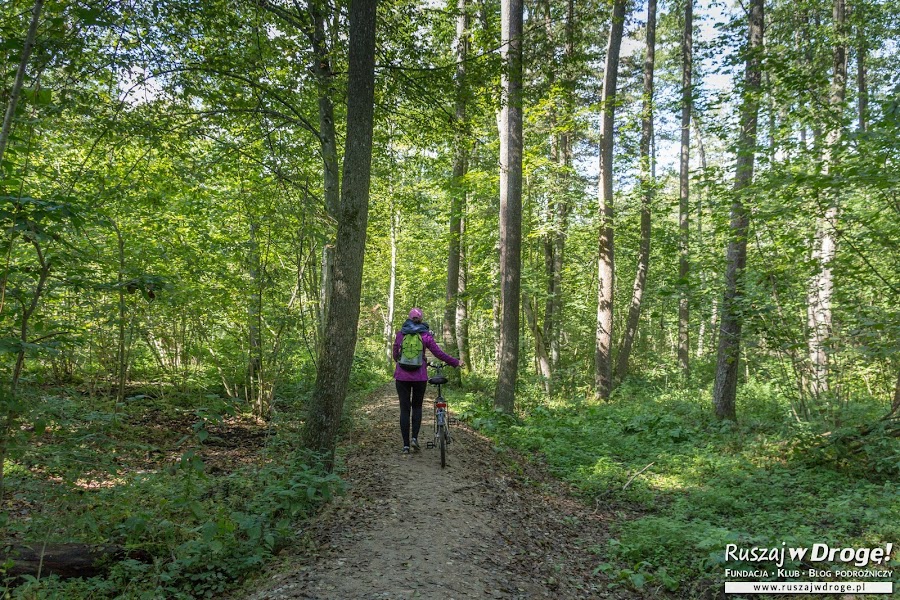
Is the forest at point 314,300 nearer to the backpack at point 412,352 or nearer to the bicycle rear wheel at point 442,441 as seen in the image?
the bicycle rear wheel at point 442,441

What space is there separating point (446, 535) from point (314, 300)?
19.4ft

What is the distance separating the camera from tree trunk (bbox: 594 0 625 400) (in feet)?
45.2

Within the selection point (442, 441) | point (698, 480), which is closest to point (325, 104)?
Answer: point (442, 441)

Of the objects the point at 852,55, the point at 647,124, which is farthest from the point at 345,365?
the point at 852,55

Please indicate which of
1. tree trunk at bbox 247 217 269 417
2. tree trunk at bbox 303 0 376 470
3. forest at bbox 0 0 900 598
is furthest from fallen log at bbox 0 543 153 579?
tree trunk at bbox 247 217 269 417

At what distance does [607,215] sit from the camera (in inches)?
553

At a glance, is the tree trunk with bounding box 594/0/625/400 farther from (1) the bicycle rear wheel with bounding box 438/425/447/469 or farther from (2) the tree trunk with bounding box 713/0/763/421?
(1) the bicycle rear wheel with bounding box 438/425/447/469

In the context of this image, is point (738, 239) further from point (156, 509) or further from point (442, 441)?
point (156, 509)

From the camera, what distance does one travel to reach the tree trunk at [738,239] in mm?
8859

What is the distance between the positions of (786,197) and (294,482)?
8.37 meters

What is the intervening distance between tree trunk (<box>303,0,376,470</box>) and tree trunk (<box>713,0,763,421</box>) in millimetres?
6665

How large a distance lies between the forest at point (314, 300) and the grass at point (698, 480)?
5 cm

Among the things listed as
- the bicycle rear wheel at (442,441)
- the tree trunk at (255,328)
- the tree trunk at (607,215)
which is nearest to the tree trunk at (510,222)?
the bicycle rear wheel at (442,441)

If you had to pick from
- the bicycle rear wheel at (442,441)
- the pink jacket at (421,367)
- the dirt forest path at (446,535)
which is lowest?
the dirt forest path at (446,535)
